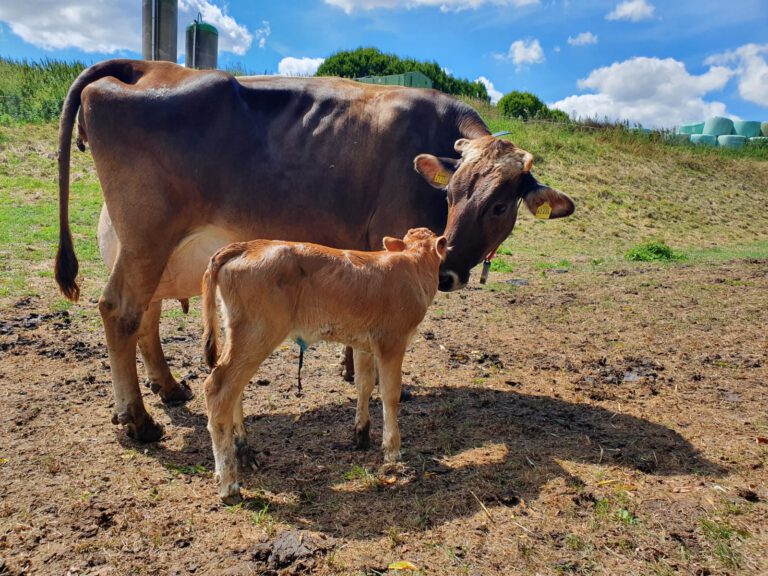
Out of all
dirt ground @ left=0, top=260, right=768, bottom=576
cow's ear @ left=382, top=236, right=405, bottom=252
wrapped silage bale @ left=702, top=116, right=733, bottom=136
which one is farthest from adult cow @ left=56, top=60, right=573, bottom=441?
wrapped silage bale @ left=702, top=116, right=733, bottom=136

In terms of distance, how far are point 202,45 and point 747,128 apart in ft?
141

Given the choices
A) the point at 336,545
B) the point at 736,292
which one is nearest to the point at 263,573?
the point at 336,545

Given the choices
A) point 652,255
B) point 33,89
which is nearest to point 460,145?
point 652,255

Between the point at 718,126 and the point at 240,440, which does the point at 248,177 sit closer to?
the point at 240,440

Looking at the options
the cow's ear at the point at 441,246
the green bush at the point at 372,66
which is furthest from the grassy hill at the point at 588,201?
the green bush at the point at 372,66

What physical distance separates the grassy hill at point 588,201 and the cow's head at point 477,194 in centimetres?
582

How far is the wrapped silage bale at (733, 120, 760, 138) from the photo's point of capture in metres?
43.9

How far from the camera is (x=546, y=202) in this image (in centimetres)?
529

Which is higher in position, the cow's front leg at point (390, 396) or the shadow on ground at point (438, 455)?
the cow's front leg at point (390, 396)

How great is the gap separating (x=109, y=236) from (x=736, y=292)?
889 centimetres

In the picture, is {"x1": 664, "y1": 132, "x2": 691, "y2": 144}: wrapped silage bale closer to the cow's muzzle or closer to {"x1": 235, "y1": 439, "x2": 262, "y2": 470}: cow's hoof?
the cow's muzzle

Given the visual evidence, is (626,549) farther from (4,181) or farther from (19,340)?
(4,181)

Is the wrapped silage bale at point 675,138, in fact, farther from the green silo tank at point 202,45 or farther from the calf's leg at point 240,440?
the calf's leg at point 240,440

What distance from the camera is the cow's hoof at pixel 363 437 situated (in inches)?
180
